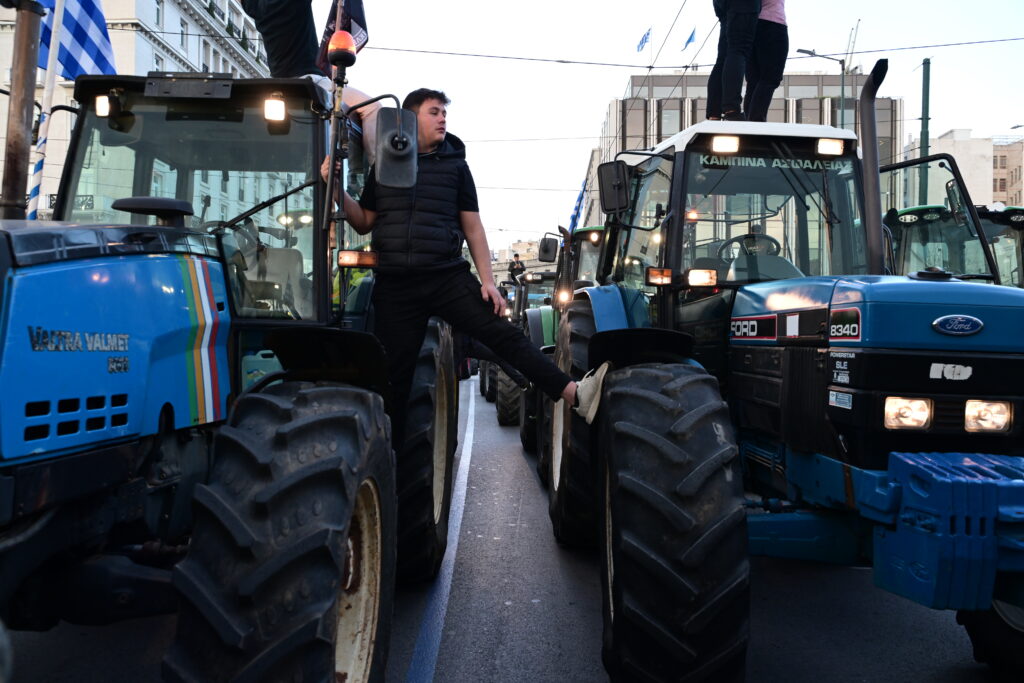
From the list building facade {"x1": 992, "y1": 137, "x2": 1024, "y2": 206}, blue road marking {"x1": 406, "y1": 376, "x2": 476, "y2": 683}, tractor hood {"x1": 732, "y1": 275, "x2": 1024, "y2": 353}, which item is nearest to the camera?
tractor hood {"x1": 732, "y1": 275, "x2": 1024, "y2": 353}

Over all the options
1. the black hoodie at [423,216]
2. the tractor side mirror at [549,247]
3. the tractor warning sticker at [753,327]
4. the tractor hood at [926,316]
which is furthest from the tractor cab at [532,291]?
the tractor hood at [926,316]

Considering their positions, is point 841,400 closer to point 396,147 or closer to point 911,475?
point 911,475

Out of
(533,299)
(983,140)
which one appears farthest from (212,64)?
(983,140)

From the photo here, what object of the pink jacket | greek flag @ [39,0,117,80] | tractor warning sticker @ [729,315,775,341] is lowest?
tractor warning sticker @ [729,315,775,341]

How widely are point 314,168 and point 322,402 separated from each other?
142 cm

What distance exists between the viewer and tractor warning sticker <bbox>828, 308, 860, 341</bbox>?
10.6ft

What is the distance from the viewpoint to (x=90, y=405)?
2.52m

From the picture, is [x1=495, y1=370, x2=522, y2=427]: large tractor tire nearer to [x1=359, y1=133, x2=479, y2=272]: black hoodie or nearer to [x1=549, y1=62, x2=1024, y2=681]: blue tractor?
[x1=549, y1=62, x2=1024, y2=681]: blue tractor

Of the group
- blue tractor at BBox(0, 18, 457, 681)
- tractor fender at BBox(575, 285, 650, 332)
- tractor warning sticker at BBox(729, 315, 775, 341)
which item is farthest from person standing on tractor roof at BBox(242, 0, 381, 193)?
tractor warning sticker at BBox(729, 315, 775, 341)

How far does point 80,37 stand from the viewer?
806 centimetres

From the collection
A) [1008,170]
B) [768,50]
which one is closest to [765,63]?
[768,50]

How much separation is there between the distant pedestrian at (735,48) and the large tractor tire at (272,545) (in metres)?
4.27

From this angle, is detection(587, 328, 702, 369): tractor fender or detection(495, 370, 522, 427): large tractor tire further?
detection(495, 370, 522, 427): large tractor tire

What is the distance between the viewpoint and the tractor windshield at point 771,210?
4.56m
